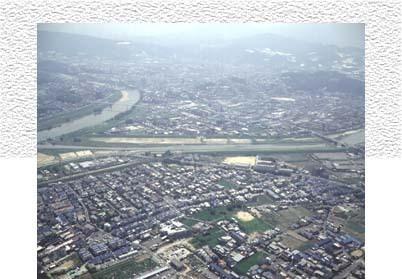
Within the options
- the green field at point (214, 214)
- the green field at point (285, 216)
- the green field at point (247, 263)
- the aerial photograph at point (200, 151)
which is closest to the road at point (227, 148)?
the aerial photograph at point (200, 151)

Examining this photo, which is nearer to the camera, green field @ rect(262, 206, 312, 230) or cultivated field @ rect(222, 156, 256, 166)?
green field @ rect(262, 206, 312, 230)

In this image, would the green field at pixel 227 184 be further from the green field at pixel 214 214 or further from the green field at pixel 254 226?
the green field at pixel 254 226

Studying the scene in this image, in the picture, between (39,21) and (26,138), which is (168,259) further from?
(39,21)

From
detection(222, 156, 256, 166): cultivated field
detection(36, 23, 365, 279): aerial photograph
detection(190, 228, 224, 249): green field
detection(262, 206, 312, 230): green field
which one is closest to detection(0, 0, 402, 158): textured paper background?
detection(36, 23, 365, 279): aerial photograph

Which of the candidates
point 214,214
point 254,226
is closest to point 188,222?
point 214,214

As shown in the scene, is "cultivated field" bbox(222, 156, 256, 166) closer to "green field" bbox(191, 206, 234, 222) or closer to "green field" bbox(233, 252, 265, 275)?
"green field" bbox(191, 206, 234, 222)

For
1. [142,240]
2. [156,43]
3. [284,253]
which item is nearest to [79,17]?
[156,43]

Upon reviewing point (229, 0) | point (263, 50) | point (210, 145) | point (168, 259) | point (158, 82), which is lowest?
point (168, 259)

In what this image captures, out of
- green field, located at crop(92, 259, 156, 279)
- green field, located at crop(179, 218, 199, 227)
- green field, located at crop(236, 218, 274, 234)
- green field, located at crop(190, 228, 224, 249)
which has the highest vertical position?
green field, located at crop(179, 218, 199, 227)
